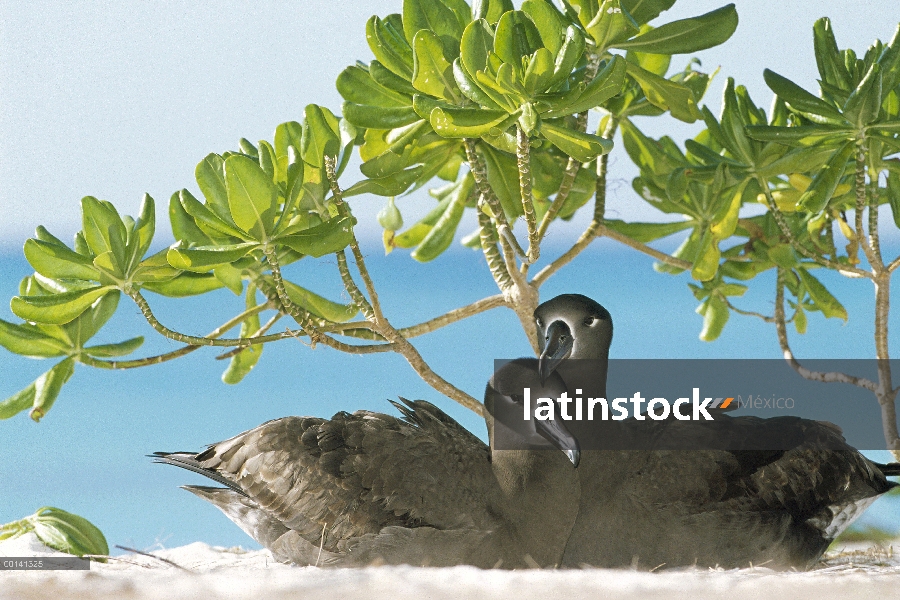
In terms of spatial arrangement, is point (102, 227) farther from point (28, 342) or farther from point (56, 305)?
point (28, 342)

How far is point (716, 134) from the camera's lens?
1.74m

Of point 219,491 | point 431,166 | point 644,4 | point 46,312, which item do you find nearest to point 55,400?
point 46,312

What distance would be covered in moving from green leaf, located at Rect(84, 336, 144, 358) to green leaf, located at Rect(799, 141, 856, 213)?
1414 millimetres

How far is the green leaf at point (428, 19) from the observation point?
144 centimetres

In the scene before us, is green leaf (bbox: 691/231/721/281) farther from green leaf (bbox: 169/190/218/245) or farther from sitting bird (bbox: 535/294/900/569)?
green leaf (bbox: 169/190/218/245)

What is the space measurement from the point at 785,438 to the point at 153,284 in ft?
4.03

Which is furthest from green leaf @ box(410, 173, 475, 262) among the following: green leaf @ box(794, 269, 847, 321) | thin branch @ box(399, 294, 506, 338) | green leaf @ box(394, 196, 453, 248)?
green leaf @ box(794, 269, 847, 321)

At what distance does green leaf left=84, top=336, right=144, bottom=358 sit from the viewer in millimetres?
1733

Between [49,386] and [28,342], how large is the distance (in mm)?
98

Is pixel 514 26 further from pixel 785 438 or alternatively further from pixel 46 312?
pixel 46 312

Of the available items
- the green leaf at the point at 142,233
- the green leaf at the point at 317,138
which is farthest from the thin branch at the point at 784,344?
the green leaf at the point at 142,233

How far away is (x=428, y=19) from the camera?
1.45 metres

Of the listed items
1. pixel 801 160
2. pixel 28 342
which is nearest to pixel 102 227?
pixel 28 342

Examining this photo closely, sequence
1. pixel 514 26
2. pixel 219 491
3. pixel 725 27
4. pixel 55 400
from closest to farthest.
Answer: pixel 514 26 → pixel 725 27 → pixel 219 491 → pixel 55 400
